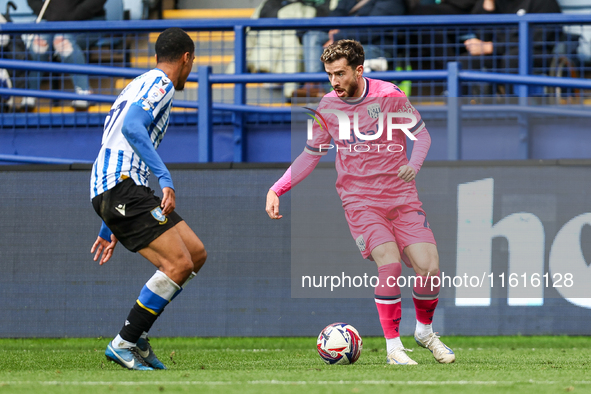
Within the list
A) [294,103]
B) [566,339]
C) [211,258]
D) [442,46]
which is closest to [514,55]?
[442,46]

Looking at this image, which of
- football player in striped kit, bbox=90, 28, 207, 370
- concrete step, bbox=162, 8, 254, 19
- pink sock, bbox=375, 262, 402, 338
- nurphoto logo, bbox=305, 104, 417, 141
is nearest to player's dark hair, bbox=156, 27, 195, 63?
football player in striped kit, bbox=90, 28, 207, 370

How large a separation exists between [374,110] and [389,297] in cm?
114

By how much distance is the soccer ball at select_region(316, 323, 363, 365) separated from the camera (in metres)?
4.45

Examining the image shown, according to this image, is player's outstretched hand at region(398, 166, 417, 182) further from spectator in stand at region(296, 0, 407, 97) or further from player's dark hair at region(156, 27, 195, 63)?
spectator in stand at region(296, 0, 407, 97)

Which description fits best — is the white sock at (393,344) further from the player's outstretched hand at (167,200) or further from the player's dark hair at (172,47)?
the player's dark hair at (172,47)

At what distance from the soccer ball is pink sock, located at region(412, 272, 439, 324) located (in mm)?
433

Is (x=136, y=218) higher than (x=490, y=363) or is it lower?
higher

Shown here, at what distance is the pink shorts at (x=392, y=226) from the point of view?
4707 mm

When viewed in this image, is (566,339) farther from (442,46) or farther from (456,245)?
Answer: (442,46)

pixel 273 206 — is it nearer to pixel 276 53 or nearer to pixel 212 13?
pixel 276 53

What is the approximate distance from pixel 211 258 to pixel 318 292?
0.82 m

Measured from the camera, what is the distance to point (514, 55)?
6703 mm

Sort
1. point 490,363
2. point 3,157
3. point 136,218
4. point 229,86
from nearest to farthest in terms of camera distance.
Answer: point 136,218, point 490,363, point 3,157, point 229,86

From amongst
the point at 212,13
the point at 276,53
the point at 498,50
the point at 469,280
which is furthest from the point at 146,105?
the point at 212,13
